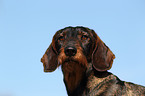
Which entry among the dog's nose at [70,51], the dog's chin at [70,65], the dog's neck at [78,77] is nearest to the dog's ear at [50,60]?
the dog's neck at [78,77]

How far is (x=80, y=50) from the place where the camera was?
577cm

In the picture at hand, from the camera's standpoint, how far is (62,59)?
5.73m

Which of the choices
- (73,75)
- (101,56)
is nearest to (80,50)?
(73,75)

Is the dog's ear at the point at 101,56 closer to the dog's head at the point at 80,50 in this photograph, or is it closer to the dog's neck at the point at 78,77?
the dog's head at the point at 80,50

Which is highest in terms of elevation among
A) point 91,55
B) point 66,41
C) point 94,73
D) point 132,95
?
point 66,41

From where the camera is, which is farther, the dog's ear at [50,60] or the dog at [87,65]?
the dog's ear at [50,60]

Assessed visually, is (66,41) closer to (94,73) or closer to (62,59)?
(62,59)

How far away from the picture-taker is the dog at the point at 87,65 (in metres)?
5.74

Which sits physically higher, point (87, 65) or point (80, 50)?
point (80, 50)

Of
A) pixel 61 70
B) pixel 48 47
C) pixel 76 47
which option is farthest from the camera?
pixel 48 47

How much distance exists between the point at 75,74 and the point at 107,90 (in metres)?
0.82

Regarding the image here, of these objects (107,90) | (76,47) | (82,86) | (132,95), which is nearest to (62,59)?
(76,47)

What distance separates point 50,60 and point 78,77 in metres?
1.30

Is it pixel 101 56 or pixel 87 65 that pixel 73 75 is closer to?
pixel 87 65
